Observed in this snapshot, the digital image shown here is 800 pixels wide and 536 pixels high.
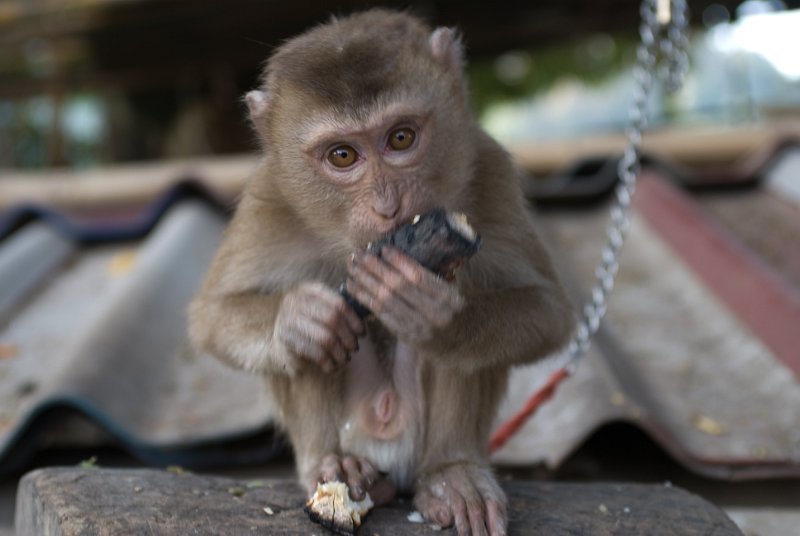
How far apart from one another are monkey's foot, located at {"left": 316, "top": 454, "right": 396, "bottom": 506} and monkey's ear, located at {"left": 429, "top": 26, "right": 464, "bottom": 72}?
48.9 inches

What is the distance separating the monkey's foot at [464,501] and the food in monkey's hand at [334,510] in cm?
22

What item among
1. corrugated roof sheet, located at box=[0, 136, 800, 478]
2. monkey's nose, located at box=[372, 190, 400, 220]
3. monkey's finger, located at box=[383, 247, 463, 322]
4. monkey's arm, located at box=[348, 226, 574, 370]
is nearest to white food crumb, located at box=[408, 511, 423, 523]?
monkey's arm, located at box=[348, 226, 574, 370]

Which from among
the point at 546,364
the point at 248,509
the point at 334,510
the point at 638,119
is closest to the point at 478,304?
the point at 334,510

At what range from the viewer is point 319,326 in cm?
244

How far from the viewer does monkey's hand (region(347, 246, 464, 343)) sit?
7.41ft

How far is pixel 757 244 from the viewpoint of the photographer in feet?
15.9

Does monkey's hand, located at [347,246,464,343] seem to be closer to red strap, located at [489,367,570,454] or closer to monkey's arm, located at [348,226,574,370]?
monkey's arm, located at [348,226,574,370]

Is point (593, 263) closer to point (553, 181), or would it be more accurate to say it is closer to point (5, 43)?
point (553, 181)

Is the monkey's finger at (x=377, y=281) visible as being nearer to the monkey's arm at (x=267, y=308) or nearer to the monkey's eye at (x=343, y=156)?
the monkey's arm at (x=267, y=308)

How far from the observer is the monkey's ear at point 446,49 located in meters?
2.87

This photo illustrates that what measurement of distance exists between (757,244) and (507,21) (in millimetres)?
6125

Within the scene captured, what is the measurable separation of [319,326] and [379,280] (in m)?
0.25

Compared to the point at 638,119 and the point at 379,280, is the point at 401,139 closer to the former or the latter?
the point at 379,280

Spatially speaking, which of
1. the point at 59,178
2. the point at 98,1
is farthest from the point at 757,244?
the point at 98,1
